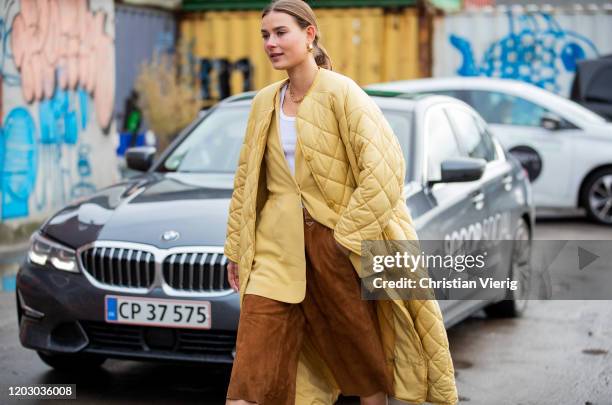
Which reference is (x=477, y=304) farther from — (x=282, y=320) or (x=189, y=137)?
(x=282, y=320)

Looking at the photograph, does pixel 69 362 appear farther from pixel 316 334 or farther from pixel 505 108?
pixel 505 108

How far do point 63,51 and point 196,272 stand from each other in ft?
25.4

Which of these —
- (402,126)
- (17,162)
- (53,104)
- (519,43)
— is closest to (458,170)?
(402,126)

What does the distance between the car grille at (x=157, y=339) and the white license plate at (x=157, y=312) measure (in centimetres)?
4

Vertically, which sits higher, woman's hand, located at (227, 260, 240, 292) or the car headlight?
woman's hand, located at (227, 260, 240, 292)

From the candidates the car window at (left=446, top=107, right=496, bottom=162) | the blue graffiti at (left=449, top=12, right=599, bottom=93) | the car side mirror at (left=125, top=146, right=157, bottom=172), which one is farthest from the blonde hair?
the blue graffiti at (left=449, top=12, right=599, bottom=93)

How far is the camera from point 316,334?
4.29 meters

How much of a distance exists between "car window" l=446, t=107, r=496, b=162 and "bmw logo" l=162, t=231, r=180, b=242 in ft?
8.08

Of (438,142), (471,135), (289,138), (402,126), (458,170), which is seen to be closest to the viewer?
(289,138)

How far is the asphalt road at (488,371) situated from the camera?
585cm

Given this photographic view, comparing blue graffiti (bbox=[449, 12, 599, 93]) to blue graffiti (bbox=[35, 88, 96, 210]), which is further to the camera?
blue graffiti (bbox=[449, 12, 599, 93])

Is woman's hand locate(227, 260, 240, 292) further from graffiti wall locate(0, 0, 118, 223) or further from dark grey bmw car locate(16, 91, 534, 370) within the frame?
graffiti wall locate(0, 0, 118, 223)

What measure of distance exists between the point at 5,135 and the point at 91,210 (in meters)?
5.65

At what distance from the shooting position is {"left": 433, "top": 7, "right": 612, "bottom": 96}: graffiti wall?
58.3ft
